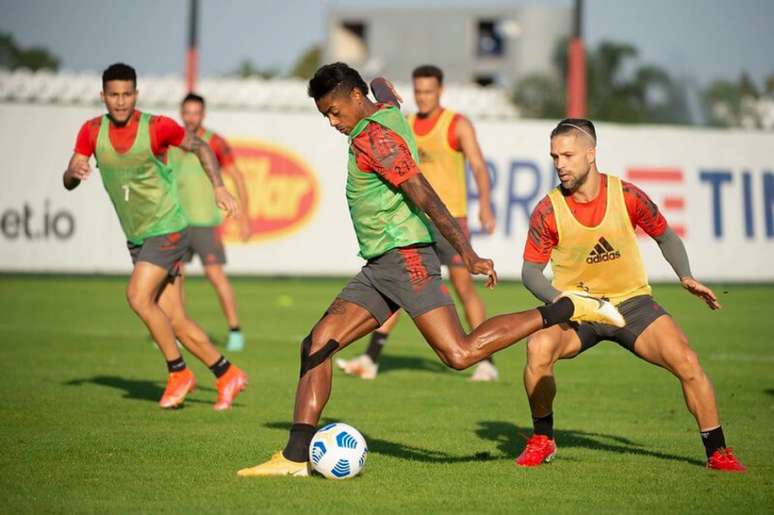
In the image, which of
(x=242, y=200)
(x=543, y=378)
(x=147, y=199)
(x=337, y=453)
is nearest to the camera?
(x=337, y=453)

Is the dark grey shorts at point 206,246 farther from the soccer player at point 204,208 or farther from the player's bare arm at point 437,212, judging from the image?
the player's bare arm at point 437,212

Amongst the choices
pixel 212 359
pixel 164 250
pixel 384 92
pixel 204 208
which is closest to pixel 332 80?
pixel 384 92

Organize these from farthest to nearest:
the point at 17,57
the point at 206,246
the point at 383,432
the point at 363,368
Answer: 1. the point at 17,57
2. the point at 206,246
3. the point at 363,368
4. the point at 383,432

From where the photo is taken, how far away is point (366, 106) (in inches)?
317

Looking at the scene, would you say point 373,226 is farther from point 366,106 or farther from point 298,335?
point 298,335

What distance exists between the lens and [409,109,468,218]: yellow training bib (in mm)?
13383

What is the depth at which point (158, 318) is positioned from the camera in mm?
10734

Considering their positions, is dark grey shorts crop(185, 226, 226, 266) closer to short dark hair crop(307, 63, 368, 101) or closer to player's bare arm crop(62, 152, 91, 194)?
player's bare arm crop(62, 152, 91, 194)

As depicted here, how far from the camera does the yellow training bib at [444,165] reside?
43.9ft

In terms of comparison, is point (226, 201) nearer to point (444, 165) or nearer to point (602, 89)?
point (444, 165)

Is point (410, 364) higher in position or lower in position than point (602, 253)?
lower

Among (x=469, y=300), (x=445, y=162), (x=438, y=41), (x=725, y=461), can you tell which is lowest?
(x=725, y=461)

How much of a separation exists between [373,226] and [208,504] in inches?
81.6

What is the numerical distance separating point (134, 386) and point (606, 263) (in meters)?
5.64
